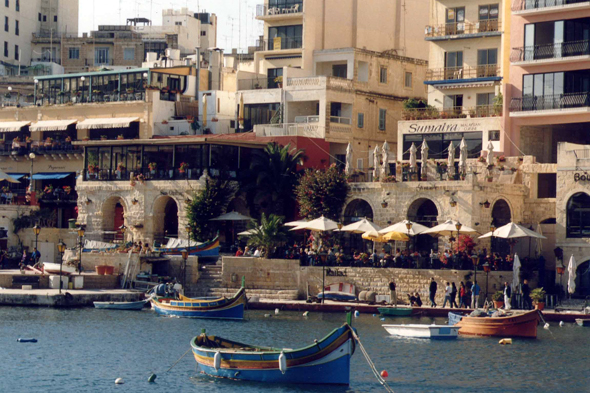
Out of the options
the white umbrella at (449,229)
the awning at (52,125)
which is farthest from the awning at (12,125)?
the white umbrella at (449,229)

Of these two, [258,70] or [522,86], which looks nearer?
[522,86]

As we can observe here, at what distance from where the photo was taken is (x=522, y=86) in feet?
209

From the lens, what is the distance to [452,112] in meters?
67.4

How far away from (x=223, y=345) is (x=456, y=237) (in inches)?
837

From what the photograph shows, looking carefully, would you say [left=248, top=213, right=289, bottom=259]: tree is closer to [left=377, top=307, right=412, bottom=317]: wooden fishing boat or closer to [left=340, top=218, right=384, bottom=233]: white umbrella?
[left=340, top=218, right=384, bottom=233]: white umbrella

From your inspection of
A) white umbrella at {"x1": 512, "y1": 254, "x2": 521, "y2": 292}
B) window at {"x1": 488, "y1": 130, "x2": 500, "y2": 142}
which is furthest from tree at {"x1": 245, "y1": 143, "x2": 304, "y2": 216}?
white umbrella at {"x1": 512, "y1": 254, "x2": 521, "y2": 292}

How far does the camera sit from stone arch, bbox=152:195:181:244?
70750 millimetres

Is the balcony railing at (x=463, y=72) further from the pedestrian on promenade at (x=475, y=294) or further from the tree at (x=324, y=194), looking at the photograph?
the pedestrian on promenade at (x=475, y=294)

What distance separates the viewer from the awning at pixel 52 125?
7981 cm

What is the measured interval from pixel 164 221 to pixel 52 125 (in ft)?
44.1

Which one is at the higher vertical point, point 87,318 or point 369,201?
point 369,201

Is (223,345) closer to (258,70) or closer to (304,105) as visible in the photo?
(304,105)

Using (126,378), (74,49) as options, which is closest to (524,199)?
(126,378)

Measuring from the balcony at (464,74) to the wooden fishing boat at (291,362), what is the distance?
31.1 m
